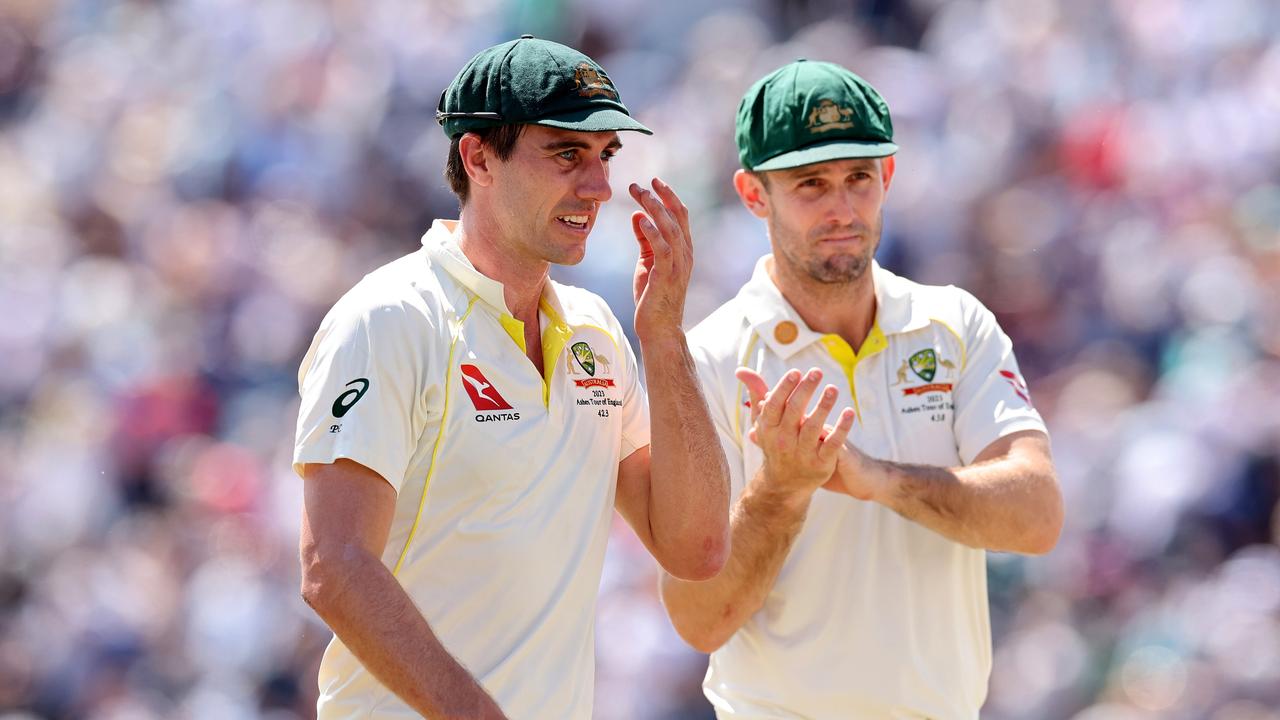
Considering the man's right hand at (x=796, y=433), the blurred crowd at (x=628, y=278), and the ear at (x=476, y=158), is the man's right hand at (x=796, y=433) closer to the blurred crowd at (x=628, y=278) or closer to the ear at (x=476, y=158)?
the ear at (x=476, y=158)

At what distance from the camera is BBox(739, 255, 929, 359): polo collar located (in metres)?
4.66

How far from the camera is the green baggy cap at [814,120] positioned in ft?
15.0

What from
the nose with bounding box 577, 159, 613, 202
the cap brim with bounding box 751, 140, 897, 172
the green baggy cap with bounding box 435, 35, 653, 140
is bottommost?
the nose with bounding box 577, 159, 613, 202

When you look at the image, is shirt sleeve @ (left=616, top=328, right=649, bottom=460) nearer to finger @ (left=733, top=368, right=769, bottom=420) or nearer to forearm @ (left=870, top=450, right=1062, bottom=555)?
finger @ (left=733, top=368, right=769, bottom=420)

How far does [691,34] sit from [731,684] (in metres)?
8.42

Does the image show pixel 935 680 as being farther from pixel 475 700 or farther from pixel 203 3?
pixel 203 3

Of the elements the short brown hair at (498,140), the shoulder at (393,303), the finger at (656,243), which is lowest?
the shoulder at (393,303)

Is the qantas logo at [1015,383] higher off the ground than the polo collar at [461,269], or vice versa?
the polo collar at [461,269]

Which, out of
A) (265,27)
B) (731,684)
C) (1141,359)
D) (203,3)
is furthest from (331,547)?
(203,3)

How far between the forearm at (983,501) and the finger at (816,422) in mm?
218

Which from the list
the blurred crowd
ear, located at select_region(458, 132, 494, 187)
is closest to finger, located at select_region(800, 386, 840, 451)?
ear, located at select_region(458, 132, 494, 187)

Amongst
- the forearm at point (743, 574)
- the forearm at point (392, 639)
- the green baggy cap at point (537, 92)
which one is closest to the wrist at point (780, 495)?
the forearm at point (743, 574)

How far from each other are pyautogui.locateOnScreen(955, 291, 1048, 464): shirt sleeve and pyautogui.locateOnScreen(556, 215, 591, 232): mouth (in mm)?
1374

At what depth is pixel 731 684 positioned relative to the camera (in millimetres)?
4621
